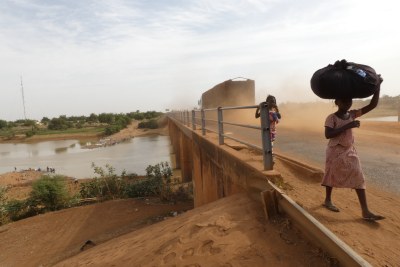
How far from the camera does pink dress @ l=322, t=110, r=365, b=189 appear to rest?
3342 millimetres

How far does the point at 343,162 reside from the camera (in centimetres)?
337

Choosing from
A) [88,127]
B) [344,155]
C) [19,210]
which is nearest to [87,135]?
[88,127]

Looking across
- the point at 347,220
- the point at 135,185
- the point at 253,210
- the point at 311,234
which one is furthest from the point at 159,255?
the point at 135,185

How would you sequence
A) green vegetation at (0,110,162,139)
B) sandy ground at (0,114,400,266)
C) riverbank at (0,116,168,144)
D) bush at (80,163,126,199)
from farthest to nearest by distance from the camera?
green vegetation at (0,110,162,139) < riverbank at (0,116,168,144) < bush at (80,163,126,199) < sandy ground at (0,114,400,266)

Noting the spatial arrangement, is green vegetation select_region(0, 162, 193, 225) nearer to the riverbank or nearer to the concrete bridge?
the concrete bridge

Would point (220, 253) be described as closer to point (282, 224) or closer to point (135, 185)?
point (282, 224)

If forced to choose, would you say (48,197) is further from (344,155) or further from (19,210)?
(344,155)

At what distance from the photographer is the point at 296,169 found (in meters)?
5.02

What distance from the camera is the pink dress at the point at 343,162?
334cm

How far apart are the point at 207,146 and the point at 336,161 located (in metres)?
4.15

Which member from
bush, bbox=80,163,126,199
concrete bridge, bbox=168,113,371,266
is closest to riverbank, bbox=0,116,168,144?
bush, bbox=80,163,126,199

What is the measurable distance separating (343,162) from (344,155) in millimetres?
70

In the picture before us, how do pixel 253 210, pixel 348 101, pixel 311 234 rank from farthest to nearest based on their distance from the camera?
pixel 253 210
pixel 348 101
pixel 311 234

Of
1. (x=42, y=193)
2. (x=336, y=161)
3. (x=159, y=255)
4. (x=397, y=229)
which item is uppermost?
(x=336, y=161)
